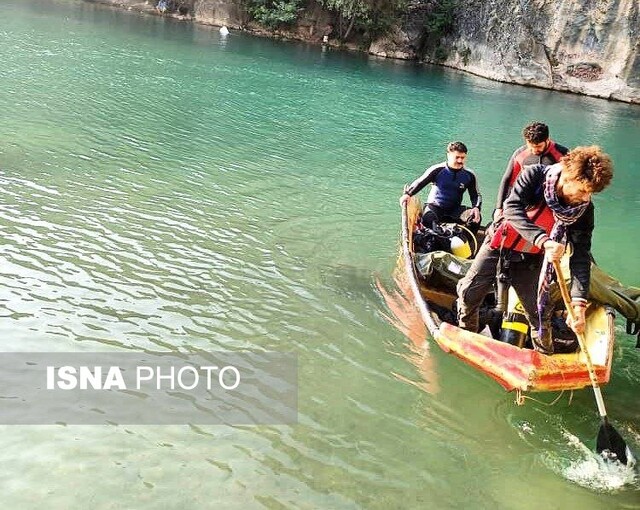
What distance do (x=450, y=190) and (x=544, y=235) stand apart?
361 centimetres

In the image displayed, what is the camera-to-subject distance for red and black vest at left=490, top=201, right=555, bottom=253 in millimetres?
4984

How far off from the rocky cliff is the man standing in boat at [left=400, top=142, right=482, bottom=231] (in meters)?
30.8

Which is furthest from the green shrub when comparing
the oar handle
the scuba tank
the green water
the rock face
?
the oar handle

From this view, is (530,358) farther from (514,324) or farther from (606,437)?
(514,324)

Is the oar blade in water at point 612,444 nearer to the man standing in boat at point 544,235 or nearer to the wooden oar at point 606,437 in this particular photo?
the wooden oar at point 606,437

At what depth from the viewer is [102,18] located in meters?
35.6

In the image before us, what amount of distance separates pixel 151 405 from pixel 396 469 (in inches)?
81.0

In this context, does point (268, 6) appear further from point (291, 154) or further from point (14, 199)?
point (14, 199)

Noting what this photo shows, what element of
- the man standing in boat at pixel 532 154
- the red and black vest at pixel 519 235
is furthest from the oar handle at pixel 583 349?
the man standing in boat at pixel 532 154

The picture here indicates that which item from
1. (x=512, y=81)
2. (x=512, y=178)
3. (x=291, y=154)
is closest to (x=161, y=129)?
(x=291, y=154)

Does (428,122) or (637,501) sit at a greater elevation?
(428,122)

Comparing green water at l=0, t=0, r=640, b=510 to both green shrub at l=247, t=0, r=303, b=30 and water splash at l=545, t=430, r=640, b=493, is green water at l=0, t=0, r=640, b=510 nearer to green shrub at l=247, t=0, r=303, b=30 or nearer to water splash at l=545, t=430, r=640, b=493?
water splash at l=545, t=430, r=640, b=493

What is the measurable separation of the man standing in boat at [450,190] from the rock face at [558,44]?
30.8 m

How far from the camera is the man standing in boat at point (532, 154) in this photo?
6688mm
